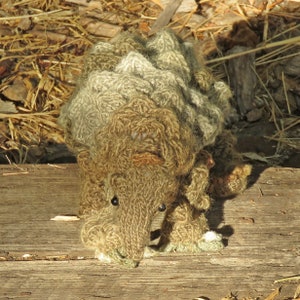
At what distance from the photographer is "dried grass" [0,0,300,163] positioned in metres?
3.25

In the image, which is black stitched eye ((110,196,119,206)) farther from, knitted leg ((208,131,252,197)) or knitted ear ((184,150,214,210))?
knitted leg ((208,131,252,197))

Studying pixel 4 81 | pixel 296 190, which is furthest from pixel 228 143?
pixel 4 81

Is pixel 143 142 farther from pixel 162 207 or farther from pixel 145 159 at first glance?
pixel 162 207

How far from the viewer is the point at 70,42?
364cm

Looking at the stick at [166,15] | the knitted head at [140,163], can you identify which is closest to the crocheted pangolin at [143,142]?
the knitted head at [140,163]

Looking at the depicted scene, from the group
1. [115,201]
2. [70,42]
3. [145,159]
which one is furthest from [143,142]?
[70,42]

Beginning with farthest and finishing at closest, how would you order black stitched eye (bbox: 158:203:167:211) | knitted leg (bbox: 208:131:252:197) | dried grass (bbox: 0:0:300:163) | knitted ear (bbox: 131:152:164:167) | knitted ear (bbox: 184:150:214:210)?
dried grass (bbox: 0:0:300:163)
knitted leg (bbox: 208:131:252:197)
knitted ear (bbox: 184:150:214:210)
black stitched eye (bbox: 158:203:167:211)
knitted ear (bbox: 131:152:164:167)

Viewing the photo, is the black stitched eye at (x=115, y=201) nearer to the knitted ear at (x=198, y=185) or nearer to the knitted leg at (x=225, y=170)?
the knitted ear at (x=198, y=185)

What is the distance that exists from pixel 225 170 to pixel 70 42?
1546 millimetres

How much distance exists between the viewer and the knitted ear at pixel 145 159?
1824 millimetres

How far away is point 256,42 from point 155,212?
6.42ft

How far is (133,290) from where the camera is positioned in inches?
78.3

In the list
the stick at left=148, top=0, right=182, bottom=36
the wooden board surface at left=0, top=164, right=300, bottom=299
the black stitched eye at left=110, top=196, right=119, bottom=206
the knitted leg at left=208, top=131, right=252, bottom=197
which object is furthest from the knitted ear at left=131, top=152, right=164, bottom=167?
the stick at left=148, top=0, right=182, bottom=36

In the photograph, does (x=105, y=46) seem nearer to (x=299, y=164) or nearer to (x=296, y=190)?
(x=296, y=190)
